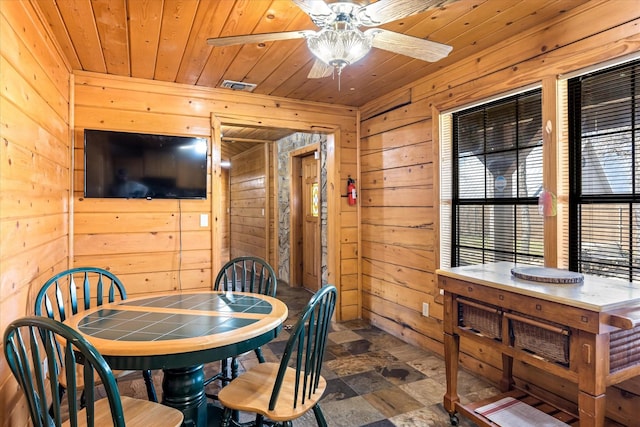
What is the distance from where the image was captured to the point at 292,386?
1.73 metres

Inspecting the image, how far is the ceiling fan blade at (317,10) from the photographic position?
4.91 feet

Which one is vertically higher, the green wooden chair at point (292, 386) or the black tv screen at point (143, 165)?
the black tv screen at point (143, 165)

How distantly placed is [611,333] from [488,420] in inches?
33.7

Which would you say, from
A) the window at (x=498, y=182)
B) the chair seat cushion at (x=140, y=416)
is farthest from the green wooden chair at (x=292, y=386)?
the window at (x=498, y=182)

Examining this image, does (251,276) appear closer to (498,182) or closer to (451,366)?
(451,366)

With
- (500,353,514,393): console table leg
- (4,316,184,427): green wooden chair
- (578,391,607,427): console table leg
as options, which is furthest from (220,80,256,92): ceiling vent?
(578,391,607,427): console table leg

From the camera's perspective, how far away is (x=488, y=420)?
2.03 m

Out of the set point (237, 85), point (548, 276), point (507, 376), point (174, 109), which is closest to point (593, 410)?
point (548, 276)

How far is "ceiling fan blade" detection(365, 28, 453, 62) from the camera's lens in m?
1.76

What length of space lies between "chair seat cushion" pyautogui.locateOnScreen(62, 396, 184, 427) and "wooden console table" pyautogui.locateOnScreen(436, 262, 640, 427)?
1.54 meters

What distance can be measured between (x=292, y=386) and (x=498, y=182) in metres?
1.97

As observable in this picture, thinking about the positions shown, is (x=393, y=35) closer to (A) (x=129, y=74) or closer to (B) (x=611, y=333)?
(B) (x=611, y=333)

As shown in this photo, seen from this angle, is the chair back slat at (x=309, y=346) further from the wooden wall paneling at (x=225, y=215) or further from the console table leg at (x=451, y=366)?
the wooden wall paneling at (x=225, y=215)

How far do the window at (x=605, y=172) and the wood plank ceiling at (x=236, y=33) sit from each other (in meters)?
0.52
